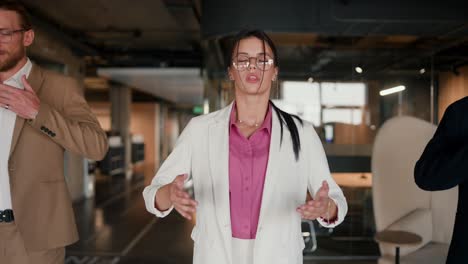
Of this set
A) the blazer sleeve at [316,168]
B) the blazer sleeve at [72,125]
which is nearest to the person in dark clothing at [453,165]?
the blazer sleeve at [316,168]

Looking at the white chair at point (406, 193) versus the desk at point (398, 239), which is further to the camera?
the white chair at point (406, 193)

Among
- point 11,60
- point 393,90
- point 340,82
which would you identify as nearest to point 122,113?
point 340,82

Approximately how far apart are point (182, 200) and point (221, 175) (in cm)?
→ 22

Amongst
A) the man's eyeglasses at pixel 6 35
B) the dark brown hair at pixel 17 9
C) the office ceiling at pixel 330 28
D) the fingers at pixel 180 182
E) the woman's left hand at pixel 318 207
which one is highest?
the office ceiling at pixel 330 28

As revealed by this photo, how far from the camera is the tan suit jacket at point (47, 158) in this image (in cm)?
144

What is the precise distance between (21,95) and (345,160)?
14.2 ft

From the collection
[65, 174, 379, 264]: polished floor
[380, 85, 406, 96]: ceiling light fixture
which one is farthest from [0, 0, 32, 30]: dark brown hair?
[380, 85, 406, 96]: ceiling light fixture

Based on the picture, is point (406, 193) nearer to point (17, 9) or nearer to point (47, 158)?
point (47, 158)

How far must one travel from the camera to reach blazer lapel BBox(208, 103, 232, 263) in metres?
1.30

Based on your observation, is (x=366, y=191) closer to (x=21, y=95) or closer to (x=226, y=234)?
(x=226, y=234)

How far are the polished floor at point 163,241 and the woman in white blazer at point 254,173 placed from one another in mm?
2877

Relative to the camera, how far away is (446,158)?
1.34 m

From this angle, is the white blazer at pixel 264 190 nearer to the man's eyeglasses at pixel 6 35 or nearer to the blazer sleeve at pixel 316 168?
the blazer sleeve at pixel 316 168

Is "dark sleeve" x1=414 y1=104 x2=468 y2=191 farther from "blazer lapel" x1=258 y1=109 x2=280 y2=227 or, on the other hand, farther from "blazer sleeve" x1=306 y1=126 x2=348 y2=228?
"blazer lapel" x1=258 y1=109 x2=280 y2=227
